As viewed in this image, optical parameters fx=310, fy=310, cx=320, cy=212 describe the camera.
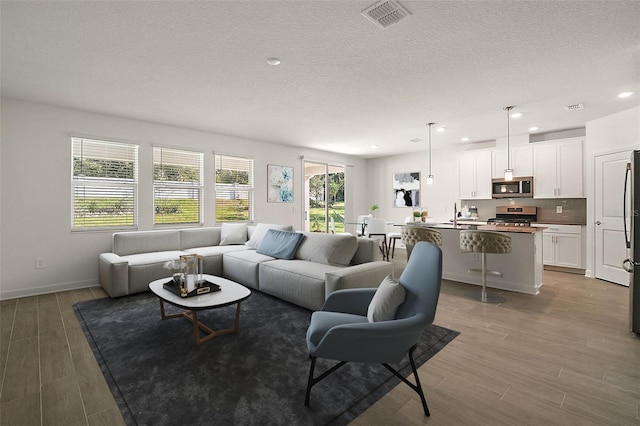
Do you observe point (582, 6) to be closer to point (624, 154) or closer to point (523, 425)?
point (523, 425)

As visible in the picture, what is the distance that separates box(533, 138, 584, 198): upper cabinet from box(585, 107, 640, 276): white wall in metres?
0.20

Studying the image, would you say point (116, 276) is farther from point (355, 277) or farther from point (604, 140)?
point (604, 140)

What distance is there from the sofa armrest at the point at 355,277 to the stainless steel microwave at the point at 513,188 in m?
4.21

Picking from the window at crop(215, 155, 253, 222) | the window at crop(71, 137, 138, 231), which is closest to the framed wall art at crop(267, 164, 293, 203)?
the window at crop(215, 155, 253, 222)

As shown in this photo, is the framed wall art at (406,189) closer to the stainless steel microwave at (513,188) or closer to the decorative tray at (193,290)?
the stainless steel microwave at (513,188)

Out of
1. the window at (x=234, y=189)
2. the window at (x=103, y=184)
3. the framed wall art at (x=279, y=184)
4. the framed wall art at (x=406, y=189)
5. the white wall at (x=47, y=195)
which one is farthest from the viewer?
the framed wall art at (x=406, y=189)

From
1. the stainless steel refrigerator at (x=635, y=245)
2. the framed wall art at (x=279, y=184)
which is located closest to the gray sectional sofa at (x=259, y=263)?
the framed wall art at (x=279, y=184)

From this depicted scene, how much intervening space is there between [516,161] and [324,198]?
14.5 feet

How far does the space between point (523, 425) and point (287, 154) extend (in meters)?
6.15

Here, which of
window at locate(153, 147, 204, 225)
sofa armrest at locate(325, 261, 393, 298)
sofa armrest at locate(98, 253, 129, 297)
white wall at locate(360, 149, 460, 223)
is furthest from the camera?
white wall at locate(360, 149, 460, 223)

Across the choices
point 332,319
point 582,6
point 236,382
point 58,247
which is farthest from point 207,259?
point 582,6

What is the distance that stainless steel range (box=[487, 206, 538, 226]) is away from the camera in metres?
6.12

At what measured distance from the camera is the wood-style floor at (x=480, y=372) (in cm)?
177

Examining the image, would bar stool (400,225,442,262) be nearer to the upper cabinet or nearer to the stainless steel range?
the stainless steel range
